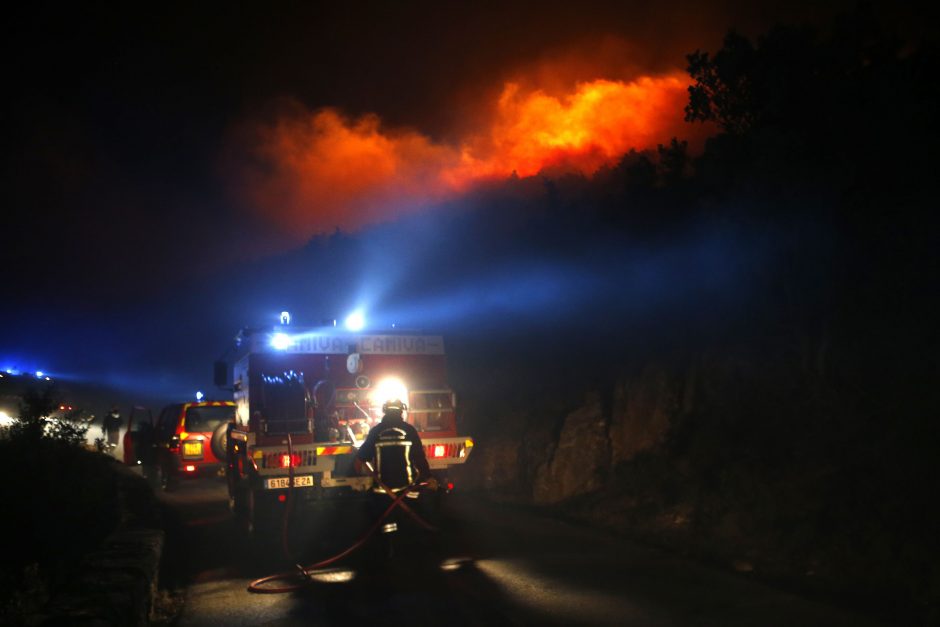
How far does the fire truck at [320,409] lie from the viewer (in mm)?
11727

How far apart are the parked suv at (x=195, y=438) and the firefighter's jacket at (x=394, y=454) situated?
8605mm

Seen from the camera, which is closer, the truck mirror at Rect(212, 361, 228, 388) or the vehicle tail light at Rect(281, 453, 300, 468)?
the vehicle tail light at Rect(281, 453, 300, 468)

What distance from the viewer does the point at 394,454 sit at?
384 inches

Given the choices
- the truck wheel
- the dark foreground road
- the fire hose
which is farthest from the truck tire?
the fire hose

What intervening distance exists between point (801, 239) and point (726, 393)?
2.84 metres

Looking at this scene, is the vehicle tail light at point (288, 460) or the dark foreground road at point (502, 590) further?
the vehicle tail light at point (288, 460)

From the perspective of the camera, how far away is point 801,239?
12.0 m

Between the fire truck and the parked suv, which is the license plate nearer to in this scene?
the fire truck

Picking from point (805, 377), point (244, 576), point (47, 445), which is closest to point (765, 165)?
point (805, 377)

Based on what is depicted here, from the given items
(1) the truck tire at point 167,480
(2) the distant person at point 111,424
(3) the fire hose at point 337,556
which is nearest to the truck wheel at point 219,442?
(1) the truck tire at point 167,480

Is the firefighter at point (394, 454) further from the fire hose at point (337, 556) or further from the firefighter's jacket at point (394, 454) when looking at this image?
the fire hose at point (337, 556)

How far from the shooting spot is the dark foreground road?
6.95m

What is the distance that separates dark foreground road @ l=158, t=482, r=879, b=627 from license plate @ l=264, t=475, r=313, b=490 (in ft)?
2.89

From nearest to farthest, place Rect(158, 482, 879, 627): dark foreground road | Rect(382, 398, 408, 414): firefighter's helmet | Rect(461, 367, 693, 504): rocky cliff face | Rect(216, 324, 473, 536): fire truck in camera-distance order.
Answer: Rect(158, 482, 879, 627): dark foreground road < Rect(382, 398, 408, 414): firefighter's helmet < Rect(216, 324, 473, 536): fire truck < Rect(461, 367, 693, 504): rocky cliff face
